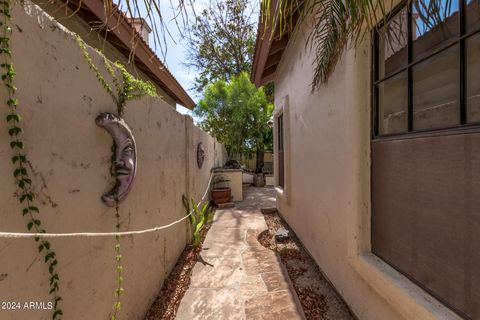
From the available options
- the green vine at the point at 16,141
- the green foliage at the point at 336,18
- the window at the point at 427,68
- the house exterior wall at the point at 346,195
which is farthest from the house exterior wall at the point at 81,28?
the window at the point at 427,68

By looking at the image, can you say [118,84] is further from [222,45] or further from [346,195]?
[222,45]

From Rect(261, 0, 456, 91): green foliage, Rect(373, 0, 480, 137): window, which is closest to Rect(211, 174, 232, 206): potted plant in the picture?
Rect(261, 0, 456, 91): green foliage

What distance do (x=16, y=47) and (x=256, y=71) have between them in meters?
5.00

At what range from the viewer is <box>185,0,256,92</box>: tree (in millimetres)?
13930

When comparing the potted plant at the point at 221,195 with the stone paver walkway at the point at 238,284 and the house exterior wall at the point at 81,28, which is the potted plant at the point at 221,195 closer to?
the stone paver walkway at the point at 238,284

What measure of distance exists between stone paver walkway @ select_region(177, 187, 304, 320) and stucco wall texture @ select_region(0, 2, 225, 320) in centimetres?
67

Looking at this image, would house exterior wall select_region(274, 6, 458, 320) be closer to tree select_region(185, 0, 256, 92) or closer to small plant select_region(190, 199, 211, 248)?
small plant select_region(190, 199, 211, 248)

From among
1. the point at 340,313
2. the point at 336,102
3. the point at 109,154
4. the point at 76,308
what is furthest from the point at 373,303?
the point at 109,154

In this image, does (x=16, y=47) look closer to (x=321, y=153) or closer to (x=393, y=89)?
(x=393, y=89)

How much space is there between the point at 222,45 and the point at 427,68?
48.6ft

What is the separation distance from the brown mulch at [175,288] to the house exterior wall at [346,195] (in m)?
1.80

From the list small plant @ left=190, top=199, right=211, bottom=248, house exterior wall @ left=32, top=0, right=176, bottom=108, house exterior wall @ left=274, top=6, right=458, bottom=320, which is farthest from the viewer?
small plant @ left=190, top=199, right=211, bottom=248

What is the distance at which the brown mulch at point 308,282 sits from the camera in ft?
8.27

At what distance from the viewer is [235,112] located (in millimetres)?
10977
